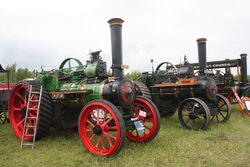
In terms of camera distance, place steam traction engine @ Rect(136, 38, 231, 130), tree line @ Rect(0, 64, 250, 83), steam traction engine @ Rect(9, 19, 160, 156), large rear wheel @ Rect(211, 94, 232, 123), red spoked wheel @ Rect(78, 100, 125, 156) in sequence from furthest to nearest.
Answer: tree line @ Rect(0, 64, 250, 83)
large rear wheel @ Rect(211, 94, 232, 123)
steam traction engine @ Rect(136, 38, 231, 130)
steam traction engine @ Rect(9, 19, 160, 156)
red spoked wheel @ Rect(78, 100, 125, 156)

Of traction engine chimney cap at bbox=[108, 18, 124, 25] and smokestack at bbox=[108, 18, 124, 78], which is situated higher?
traction engine chimney cap at bbox=[108, 18, 124, 25]

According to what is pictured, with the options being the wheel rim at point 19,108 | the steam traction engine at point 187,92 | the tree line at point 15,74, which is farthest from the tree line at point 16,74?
the wheel rim at point 19,108

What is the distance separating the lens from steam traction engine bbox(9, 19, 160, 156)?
3.75 m

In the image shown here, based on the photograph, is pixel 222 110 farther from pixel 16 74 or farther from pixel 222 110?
pixel 16 74

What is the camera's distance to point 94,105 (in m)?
3.77

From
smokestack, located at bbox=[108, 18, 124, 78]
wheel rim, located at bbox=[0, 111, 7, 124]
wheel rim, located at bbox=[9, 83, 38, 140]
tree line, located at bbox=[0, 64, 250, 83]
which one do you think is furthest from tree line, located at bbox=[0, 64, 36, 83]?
smokestack, located at bbox=[108, 18, 124, 78]

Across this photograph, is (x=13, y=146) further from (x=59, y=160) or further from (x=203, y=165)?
(x=203, y=165)

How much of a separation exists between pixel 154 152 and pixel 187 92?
3147 mm

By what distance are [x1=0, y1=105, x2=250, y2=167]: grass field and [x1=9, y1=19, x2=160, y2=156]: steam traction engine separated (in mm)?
233

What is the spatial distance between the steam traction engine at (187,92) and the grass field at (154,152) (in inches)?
29.2

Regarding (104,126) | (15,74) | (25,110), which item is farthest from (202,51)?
(15,74)

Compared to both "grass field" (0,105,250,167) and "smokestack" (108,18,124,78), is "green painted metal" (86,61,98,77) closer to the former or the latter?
"smokestack" (108,18,124,78)

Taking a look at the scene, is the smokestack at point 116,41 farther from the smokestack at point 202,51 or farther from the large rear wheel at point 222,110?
the large rear wheel at point 222,110

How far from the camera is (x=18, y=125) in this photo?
17.3 ft
